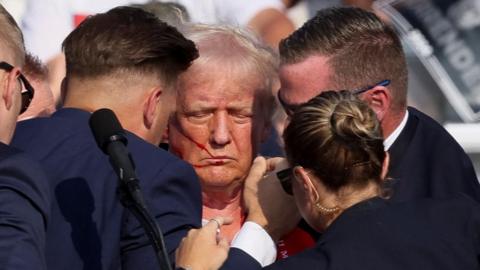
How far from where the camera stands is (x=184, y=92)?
427cm

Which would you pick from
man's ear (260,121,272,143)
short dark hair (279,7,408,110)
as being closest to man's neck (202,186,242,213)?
man's ear (260,121,272,143)

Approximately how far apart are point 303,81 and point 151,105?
56 cm

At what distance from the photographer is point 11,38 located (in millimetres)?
3496

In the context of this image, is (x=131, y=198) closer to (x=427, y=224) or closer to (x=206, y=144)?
(x=427, y=224)

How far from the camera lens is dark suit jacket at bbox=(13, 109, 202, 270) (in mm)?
3574

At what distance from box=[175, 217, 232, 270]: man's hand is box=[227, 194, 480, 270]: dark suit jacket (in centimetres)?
17

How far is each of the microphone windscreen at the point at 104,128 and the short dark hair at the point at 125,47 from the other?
1.56 ft

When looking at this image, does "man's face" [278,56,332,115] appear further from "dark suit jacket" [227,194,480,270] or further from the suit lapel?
"dark suit jacket" [227,194,480,270]

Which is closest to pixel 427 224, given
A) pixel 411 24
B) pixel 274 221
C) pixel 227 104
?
pixel 274 221

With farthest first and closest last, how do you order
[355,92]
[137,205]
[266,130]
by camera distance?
[266,130] < [355,92] < [137,205]

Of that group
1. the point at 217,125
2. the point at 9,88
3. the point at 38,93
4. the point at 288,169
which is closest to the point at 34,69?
the point at 38,93

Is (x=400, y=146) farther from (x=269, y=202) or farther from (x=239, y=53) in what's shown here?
(x=239, y=53)

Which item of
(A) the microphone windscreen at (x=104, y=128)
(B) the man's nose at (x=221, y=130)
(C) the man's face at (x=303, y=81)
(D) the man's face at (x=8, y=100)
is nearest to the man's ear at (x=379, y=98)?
(C) the man's face at (x=303, y=81)

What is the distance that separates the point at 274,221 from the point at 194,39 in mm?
658
